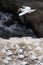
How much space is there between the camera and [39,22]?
13.2 feet

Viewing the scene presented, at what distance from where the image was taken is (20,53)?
10.1 ft

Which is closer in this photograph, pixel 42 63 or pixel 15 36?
pixel 42 63

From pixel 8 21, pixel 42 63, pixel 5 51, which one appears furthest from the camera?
pixel 8 21

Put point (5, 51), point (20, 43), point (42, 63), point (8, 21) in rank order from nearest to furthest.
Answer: point (42, 63)
point (5, 51)
point (20, 43)
point (8, 21)

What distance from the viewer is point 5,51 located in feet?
10.2

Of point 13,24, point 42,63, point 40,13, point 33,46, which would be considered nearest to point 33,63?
point 42,63

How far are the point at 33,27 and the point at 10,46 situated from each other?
1059mm

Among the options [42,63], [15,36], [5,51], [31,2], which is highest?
[31,2]

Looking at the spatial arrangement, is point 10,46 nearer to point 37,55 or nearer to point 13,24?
point 37,55

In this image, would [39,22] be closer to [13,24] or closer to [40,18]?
[40,18]

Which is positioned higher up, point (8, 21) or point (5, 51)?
point (8, 21)

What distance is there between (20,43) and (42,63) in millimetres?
584

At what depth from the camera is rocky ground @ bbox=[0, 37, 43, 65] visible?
116 inches

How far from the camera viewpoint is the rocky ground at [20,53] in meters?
2.94
